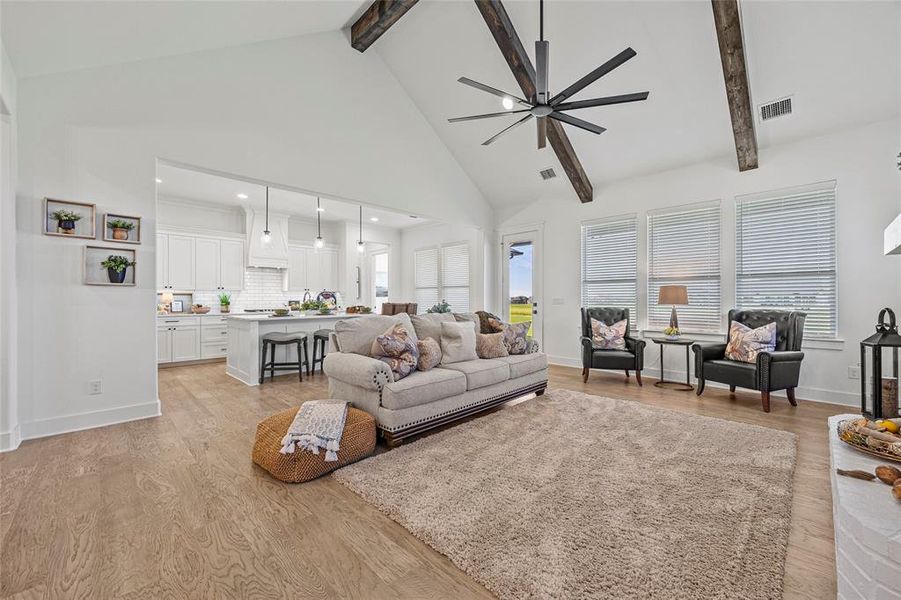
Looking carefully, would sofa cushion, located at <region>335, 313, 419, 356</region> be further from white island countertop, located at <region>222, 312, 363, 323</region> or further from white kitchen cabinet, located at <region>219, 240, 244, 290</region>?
white kitchen cabinet, located at <region>219, 240, 244, 290</region>

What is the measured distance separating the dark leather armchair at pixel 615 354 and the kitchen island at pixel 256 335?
339 cm

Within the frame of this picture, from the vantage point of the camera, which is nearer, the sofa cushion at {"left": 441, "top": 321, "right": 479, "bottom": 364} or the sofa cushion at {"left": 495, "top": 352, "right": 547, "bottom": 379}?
the sofa cushion at {"left": 441, "top": 321, "right": 479, "bottom": 364}

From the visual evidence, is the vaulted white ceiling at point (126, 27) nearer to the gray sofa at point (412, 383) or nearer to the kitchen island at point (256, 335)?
the gray sofa at point (412, 383)

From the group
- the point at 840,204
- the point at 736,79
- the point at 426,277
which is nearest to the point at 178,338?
the point at 426,277

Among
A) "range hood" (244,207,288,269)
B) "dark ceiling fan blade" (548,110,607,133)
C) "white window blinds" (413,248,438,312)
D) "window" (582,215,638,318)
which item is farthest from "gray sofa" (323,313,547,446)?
"range hood" (244,207,288,269)

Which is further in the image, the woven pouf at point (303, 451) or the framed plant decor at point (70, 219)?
the framed plant decor at point (70, 219)

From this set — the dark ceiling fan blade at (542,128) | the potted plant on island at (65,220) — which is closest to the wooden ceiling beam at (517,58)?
the dark ceiling fan blade at (542,128)

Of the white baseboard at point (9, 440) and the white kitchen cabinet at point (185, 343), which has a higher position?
the white kitchen cabinet at point (185, 343)

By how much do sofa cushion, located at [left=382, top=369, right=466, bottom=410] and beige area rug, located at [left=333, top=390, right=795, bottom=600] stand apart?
Result: 0.33 m

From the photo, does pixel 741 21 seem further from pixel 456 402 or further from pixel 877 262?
pixel 456 402

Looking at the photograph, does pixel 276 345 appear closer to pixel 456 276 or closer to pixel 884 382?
pixel 456 276

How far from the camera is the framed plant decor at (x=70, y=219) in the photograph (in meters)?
3.21

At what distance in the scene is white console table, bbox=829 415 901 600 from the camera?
1140 millimetres

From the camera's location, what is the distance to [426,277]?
9.54m
